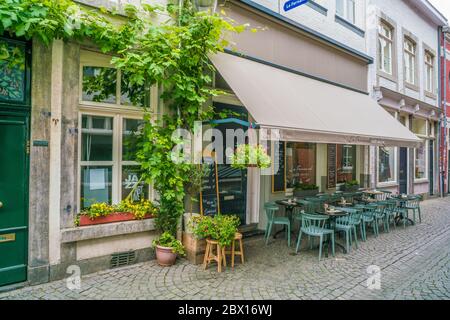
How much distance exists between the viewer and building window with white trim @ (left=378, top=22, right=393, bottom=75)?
41.0 ft

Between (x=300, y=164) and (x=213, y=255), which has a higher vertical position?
(x=300, y=164)

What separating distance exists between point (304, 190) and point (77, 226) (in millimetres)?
6301

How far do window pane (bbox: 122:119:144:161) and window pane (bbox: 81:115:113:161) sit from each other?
23 centimetres

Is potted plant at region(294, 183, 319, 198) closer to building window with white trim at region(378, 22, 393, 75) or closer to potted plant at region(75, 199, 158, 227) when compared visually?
potted plant at region(75, 199, 158, 227)

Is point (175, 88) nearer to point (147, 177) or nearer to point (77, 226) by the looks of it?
point (147, 177)

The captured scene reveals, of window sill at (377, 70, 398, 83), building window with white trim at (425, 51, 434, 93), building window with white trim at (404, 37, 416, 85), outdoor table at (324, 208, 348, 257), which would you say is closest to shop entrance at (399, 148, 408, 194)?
window sill at (377, 70, 398, 83)

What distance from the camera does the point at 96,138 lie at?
5352 millimetres

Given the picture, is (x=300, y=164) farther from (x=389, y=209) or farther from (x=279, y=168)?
(x=389, y=209)

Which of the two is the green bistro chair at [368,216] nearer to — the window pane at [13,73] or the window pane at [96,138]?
the window pane at [96,138]

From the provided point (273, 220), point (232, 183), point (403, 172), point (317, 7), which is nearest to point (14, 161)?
point (232, 183)

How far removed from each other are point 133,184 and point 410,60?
48.3 ft

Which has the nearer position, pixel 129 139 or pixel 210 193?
pixel 129 139
